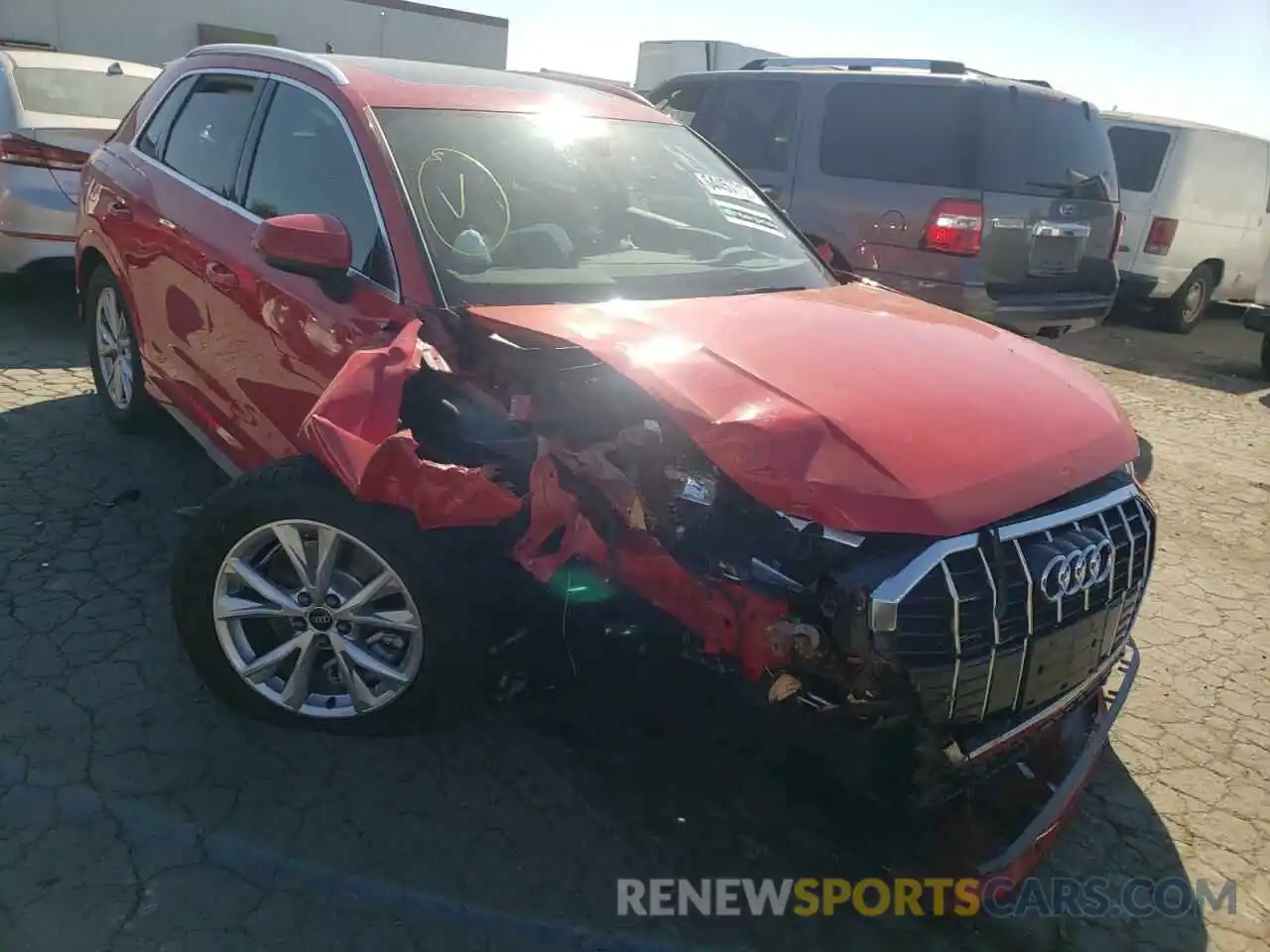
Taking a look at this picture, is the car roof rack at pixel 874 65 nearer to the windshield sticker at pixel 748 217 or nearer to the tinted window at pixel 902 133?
the tinted window at pixel 902 133

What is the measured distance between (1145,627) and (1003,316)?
2499mm

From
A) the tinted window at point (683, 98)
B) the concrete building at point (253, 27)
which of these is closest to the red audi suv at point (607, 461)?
the tinted window at point (683, 98)

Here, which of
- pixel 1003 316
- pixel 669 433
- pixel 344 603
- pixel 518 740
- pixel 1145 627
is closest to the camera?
pixel 669 433

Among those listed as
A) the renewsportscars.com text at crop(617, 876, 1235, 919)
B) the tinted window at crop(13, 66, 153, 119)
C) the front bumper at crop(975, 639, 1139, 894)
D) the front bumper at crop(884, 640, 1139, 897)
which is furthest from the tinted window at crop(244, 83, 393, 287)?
the tinted window at crop(13, 66, 153, 119)

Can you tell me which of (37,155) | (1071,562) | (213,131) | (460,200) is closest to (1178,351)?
(1071,562)

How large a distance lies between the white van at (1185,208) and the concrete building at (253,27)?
489 inches

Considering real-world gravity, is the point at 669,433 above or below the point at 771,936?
above

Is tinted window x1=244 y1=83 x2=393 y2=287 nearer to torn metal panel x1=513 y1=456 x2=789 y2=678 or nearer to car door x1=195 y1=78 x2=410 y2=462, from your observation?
car door x1=195 y1=78 x2=410 y2=462

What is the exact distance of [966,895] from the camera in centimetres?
257

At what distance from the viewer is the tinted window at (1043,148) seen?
6.18 m

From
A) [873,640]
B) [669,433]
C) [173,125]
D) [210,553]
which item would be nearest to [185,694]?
[210,553]

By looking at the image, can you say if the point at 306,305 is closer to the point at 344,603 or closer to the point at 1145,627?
the point at 344,603

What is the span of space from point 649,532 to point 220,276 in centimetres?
216

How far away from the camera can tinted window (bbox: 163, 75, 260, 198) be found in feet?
13.1
